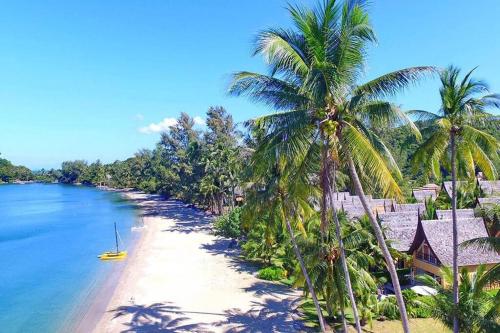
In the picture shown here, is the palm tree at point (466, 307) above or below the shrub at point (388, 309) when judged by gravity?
above

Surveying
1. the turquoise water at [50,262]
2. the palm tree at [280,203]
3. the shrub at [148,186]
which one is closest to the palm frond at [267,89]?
the palm tree at [280,203]

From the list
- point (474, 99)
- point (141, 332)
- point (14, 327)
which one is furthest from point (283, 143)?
point (14, 327)

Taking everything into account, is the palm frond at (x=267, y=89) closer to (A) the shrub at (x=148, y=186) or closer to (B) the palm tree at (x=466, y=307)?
(B) the palm tree at (x=466, y=307)

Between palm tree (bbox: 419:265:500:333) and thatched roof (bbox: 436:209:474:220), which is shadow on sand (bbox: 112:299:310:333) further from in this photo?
thatched roof (bbox: 436:209:474:220)

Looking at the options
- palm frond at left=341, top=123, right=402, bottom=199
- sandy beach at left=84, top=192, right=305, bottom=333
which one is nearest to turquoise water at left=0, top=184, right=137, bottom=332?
sandy beach at left=84, top=192, right=305, bottom=333

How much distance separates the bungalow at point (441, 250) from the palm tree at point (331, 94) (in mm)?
13846

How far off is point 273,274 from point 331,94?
19010mm

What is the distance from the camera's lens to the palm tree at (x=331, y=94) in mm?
10016

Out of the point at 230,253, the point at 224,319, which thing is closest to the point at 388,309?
the point at 224,319

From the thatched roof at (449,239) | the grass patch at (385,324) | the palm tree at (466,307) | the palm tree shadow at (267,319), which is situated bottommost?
the palm tree shadow at (267,319)

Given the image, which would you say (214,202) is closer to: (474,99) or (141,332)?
(141,332)

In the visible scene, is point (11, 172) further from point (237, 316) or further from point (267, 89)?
point (267, 89)

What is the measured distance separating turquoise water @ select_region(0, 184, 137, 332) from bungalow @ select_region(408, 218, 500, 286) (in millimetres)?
22552

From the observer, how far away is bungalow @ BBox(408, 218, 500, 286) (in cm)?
2230
